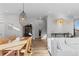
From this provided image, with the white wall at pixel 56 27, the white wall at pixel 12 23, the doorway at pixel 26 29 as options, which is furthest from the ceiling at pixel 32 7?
the white wall at pixel 56 27

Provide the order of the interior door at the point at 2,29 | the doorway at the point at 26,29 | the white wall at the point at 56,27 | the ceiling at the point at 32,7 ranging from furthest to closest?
the white wall at the point at 56,27 → the doorway at the point at 26,29 → the interior door at the point at 2,29 → the ceiling at the point at 32,7

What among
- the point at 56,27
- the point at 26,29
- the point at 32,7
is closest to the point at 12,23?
the point at 26,29

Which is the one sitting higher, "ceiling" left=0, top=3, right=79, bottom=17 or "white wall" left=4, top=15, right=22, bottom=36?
"ceiling" left=0, top=3, right=79, bottom=17

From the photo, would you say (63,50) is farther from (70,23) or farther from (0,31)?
(70,23)

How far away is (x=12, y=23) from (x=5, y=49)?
1.10m

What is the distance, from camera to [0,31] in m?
3.15

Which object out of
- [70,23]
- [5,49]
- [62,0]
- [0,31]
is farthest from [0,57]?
[70,23]

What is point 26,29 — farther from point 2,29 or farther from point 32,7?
point 32,7

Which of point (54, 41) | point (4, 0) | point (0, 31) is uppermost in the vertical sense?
point (4, 0)

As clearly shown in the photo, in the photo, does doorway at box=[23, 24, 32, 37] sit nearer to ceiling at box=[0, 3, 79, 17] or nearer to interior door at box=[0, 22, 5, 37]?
ceiling at box=[0, 3, 79, 17]

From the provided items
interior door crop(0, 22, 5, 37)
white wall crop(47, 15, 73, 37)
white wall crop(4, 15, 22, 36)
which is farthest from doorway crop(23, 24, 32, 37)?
white wall crop(47, 15, 73, 37)

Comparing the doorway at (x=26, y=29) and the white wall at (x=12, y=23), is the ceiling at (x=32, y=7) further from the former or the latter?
the doorway at (x=26, y=29)

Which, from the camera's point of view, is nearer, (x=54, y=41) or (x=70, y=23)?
(x=54, y=41)

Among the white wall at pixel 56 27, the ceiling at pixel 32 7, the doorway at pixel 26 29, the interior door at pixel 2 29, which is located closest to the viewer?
the ceiling at pixel 32 7
